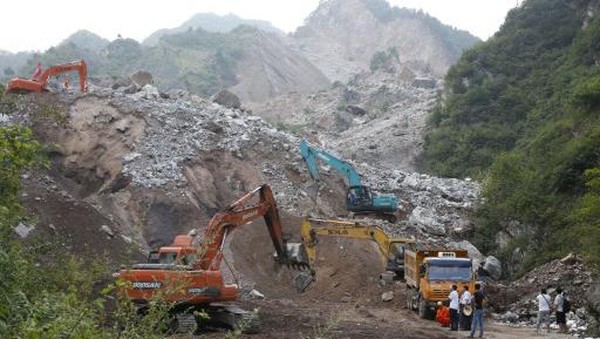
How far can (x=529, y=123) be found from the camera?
50344mm

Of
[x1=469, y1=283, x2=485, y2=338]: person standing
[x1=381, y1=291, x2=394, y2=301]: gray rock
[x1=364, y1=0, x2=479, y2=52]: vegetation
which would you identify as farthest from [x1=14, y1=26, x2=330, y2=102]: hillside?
[x1=469, y1=283, x2=485, y2=338]: person standing

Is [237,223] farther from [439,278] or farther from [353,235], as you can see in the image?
[353,235]

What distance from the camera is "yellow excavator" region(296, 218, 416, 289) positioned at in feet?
A: 63.7

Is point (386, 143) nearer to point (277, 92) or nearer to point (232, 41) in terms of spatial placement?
point (277, 92)

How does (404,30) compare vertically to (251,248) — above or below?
above

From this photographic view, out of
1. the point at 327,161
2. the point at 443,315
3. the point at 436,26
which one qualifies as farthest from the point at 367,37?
the point at 443,315

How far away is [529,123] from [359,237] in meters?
33.2

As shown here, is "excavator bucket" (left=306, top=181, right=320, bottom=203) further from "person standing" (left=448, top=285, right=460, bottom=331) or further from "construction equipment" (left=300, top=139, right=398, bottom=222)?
"person standing" (left=448, top=285, right=460, bottom=331)

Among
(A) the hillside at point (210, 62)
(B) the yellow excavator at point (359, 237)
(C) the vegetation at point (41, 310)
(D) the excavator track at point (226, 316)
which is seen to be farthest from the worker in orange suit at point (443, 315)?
(A) the hillside at point (210, 62)

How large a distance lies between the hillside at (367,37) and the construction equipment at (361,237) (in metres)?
101

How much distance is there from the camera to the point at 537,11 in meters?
61.2

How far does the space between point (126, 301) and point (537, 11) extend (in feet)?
198


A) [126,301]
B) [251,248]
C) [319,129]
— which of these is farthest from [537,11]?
[126,301]

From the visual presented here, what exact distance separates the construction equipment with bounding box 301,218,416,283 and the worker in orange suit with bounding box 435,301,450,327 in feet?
12.2
